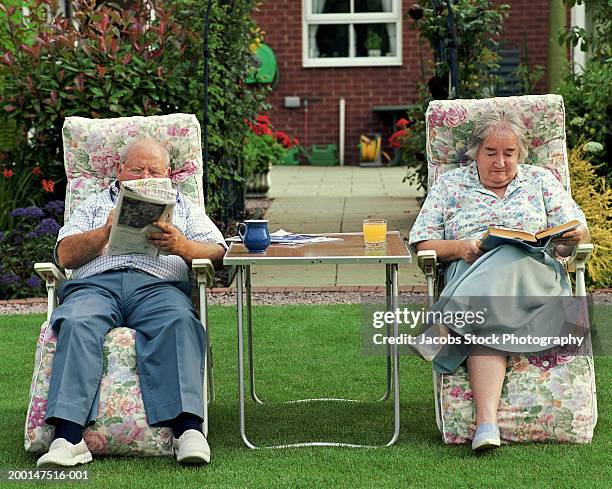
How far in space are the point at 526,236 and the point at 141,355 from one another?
138 cm

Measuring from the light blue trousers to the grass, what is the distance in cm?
20

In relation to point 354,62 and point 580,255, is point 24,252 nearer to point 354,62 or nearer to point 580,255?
point 580,255

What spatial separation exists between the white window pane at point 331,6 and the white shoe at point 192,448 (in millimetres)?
10987

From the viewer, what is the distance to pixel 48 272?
419 centimetres

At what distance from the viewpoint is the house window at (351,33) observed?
14258 mm

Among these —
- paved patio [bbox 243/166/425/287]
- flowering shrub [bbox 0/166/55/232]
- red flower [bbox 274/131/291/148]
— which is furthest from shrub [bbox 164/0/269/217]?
red flower [bbox 274/131/291/148]

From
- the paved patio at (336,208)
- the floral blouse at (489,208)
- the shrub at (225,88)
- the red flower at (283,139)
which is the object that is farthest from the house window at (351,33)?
the floral blouse at (489,208)

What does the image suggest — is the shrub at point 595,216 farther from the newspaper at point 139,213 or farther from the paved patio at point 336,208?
the newspaper at point 139,213

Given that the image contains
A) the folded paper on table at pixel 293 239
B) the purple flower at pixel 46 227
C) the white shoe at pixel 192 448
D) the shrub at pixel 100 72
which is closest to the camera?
the white shoe at pixel 192 448

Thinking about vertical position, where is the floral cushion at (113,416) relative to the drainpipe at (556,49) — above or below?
below

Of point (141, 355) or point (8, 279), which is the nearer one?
point (141, 355)

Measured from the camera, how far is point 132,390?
12.9ft

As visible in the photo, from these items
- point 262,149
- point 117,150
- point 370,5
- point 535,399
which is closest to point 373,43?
point 370,5

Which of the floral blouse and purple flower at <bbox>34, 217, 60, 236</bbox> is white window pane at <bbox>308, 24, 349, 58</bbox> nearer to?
purple flower at <bbox>34, 217, 60, 236</bbox>
